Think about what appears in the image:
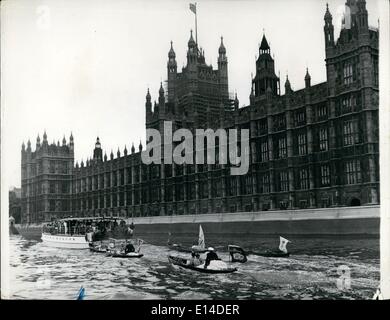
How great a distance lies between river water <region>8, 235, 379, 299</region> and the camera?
21.8 metres

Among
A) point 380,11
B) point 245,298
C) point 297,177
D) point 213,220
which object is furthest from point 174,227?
point 380,11

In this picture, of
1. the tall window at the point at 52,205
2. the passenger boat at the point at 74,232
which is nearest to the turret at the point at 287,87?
the passenger boat at the point at 74,232

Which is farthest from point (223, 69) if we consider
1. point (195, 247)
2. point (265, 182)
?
point (265, 182)

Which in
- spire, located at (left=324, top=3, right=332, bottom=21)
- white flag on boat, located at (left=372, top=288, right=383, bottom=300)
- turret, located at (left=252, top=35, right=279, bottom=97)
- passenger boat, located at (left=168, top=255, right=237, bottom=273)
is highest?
turret, located at (left=252, top=35, right=279, bottom=97)

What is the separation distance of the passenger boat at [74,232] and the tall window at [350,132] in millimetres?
22270

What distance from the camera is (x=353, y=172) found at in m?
36.6

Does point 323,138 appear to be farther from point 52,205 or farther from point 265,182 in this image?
point 52,205

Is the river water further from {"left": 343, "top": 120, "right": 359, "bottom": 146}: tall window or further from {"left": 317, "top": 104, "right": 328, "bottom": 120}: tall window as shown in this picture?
{"left": 317, "top": 104, "right": 328, "bottom": 120}: tall window

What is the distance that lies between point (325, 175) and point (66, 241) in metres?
23.6

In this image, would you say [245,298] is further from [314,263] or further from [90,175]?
[90,175]

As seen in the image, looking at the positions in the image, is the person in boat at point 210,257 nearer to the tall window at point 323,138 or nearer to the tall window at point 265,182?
the tall window at point 265,182

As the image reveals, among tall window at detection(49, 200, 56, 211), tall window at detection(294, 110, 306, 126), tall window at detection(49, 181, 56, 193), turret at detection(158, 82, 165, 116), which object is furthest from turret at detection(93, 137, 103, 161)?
tall window at detection(294, 110, 306, 126)

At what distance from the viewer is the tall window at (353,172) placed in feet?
118
